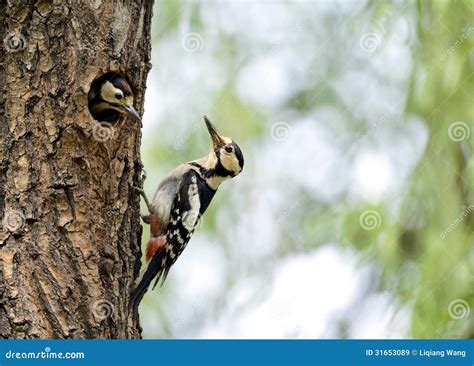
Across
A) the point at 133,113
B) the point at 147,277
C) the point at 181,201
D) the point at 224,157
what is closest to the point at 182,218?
the point at 181,201

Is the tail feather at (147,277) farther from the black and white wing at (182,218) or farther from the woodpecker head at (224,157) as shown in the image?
the woodpecker head at (224,157)

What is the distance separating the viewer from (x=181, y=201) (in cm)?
370

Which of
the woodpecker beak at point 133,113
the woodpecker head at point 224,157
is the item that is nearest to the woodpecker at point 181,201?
the woodpecker head at point 224,157

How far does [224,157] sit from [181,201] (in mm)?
381

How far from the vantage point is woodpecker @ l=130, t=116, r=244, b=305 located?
11.2 feet

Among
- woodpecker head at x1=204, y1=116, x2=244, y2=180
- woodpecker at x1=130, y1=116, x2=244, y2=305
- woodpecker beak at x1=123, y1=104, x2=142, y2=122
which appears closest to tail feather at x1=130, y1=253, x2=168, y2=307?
woodpecker at x1=130, y1=116, x2=244, y2=305

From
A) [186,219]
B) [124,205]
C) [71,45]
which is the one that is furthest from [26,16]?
[186,219]

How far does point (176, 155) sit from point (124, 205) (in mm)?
1975

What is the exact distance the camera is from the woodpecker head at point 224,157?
12.7ft

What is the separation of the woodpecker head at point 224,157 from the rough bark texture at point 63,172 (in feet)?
4.29

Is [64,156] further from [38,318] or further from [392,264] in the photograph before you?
[392,264]

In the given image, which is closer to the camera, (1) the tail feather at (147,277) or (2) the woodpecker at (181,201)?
(1) the tail feather at (147,277)

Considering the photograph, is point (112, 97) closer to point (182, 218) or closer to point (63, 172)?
point (63, 172)

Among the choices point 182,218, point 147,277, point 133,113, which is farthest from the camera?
point 182,218
